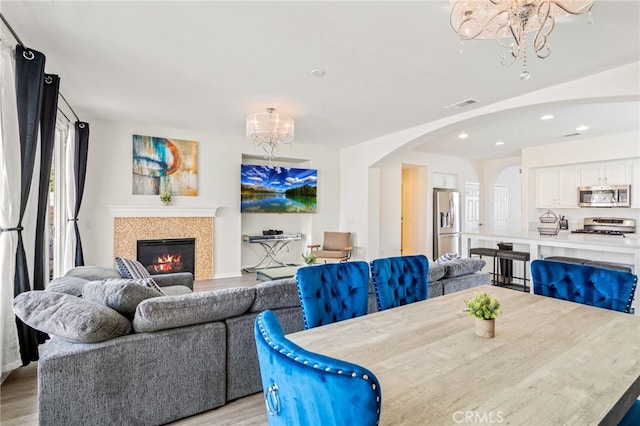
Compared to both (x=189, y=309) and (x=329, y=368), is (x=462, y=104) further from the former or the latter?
(x=329, y=368)

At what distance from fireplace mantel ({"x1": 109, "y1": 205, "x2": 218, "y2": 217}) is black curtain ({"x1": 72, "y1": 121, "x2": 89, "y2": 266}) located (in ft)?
1.85

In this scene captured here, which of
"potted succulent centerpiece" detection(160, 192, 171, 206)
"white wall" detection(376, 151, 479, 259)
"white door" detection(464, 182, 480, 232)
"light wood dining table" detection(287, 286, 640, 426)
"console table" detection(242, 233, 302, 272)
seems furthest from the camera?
"white door" detection(464, 182, 480, 232)

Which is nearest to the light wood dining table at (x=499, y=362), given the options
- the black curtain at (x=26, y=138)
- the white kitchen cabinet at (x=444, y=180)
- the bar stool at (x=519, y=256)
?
the black curtain at (x=26, y=138)

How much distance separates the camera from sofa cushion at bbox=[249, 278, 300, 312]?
2246 millimetres

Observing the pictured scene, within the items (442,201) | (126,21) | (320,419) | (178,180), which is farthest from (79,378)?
(442,201)

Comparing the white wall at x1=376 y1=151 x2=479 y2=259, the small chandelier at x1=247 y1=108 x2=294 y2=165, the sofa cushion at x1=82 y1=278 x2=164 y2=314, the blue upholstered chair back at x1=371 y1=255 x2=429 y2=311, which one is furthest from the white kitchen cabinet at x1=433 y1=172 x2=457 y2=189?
the sofa cushion at x1=82 y1=278 x2=164 y2=314

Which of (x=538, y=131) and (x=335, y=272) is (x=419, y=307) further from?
(x=538, y=131)

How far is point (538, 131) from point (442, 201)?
2686 mm

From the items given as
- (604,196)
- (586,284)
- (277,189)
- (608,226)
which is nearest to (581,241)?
(586,284)

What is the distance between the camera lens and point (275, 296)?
232 centimetres

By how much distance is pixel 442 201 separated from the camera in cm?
783

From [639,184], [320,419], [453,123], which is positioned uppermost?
[453,123]

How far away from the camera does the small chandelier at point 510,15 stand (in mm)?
1695

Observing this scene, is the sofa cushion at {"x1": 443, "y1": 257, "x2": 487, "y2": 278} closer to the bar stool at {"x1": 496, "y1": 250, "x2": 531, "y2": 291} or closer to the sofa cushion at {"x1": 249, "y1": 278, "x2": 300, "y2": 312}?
the bar stool at {"x1": 496, "y1": 250, "x2": 531, "y2": 291}
